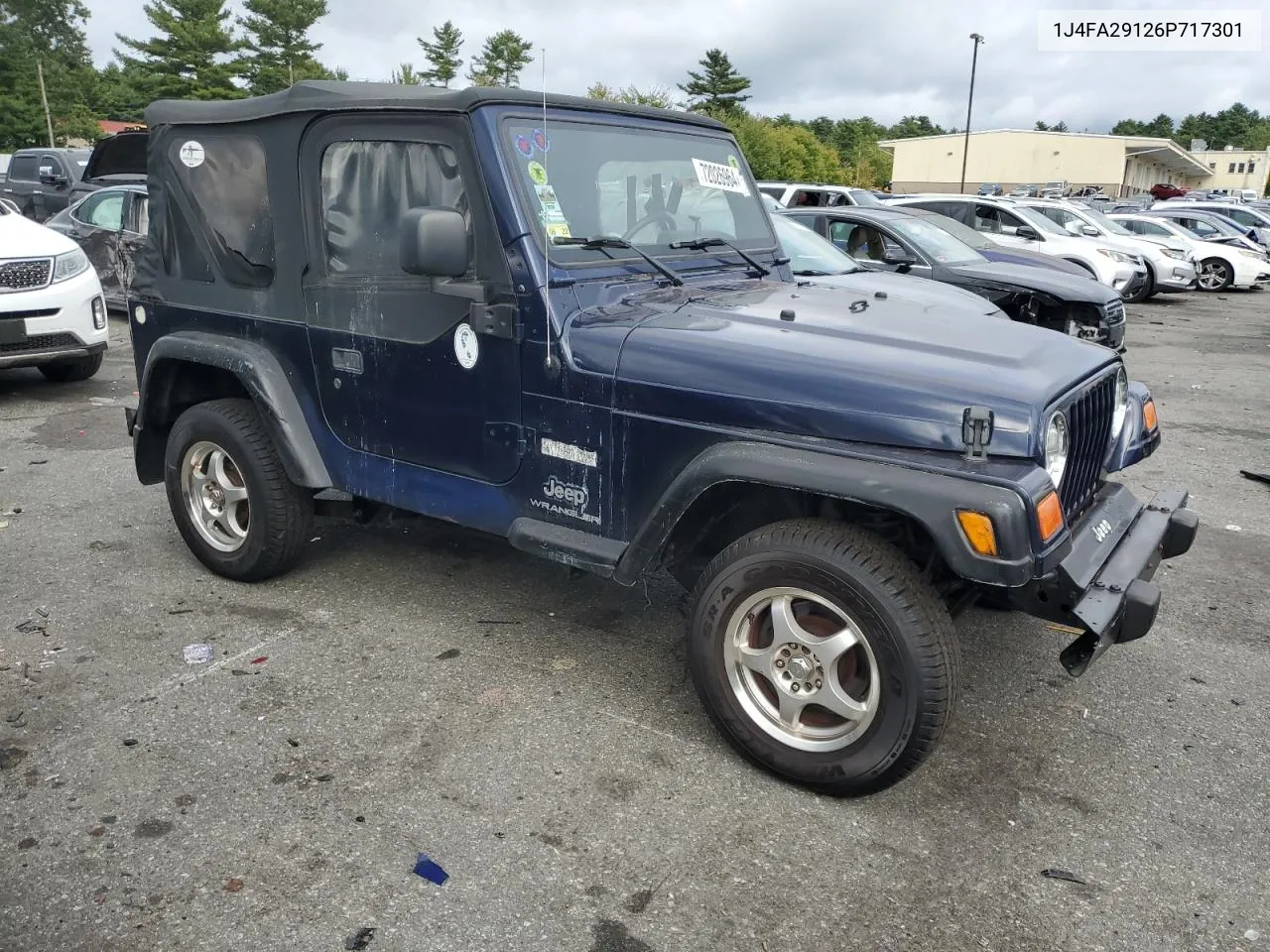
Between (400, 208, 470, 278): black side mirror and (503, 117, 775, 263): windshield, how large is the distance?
27cm

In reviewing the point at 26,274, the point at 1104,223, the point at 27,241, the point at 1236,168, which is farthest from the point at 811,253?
the point at 1236,168

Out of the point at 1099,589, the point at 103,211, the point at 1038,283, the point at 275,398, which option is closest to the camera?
the point at 1099,589

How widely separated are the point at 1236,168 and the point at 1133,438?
120m

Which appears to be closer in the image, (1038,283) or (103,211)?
(1038,283)

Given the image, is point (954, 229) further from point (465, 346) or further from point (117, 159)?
point (117, 159)

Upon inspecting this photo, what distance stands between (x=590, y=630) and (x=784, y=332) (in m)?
1.56

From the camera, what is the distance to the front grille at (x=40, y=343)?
24.0ft

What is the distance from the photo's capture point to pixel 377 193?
355 centimetres

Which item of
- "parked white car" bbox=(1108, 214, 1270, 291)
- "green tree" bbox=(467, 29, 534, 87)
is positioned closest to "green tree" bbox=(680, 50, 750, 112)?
"green tree" bbox=(467, 29, 534, 87)

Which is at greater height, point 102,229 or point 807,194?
point 807,194

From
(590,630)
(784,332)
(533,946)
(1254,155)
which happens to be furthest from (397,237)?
(1254,155)

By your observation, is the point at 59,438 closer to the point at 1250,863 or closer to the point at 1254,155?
the point at 1250,863

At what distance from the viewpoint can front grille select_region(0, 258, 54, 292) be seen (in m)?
7.24

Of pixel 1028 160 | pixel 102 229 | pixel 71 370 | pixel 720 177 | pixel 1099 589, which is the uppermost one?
pixel 1028 160
